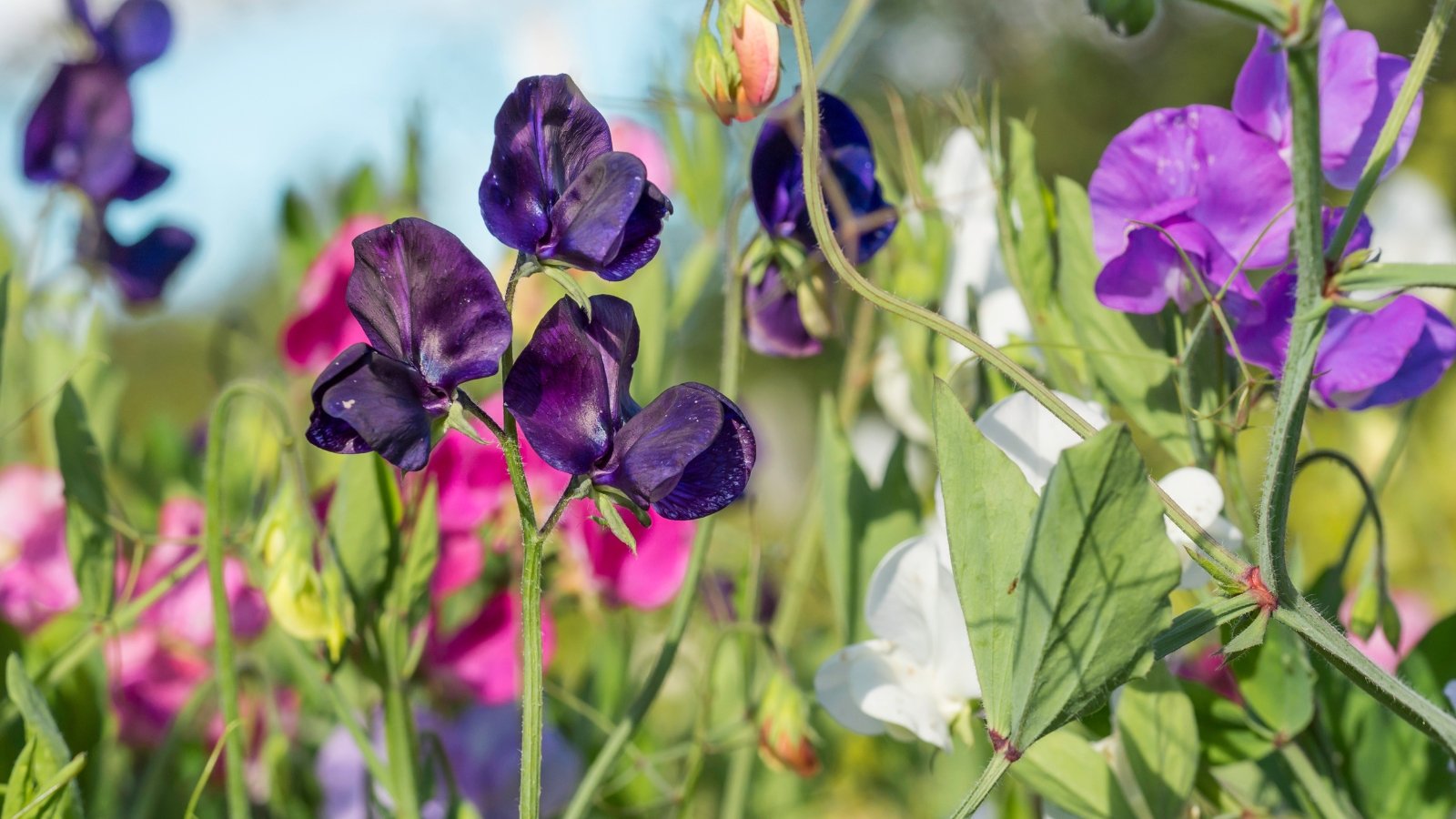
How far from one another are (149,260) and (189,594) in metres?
0.23

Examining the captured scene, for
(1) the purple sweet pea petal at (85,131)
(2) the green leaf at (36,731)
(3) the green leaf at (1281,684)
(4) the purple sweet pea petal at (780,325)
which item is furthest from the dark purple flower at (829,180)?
(1) the purple sweet pea petal at (85,131)

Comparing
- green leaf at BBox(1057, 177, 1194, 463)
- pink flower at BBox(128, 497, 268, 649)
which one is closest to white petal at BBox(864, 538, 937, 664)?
green leaf at BBox(1057, 177, 1194, 463)

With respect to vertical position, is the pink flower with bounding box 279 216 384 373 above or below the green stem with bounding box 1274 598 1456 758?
below

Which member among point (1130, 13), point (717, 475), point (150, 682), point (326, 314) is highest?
point (1130, 13)

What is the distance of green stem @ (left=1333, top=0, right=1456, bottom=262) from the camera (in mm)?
335

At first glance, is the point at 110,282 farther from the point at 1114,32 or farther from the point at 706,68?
the point at 1114,32

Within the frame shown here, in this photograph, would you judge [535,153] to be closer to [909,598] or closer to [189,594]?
[909,598]

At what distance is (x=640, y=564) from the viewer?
81 centimetres

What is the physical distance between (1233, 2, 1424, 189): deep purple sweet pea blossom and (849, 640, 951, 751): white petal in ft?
0.83

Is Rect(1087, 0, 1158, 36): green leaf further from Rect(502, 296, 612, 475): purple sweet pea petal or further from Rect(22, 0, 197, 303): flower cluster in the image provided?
Rect(22, 0, 197, 303): flower cluster

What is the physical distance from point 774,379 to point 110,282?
28.7 feet

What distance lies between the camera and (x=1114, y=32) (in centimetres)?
36

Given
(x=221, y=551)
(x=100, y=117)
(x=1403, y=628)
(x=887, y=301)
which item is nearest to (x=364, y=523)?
(x=221, y=551)

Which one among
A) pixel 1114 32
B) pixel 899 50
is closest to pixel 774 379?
pixel 899 50
